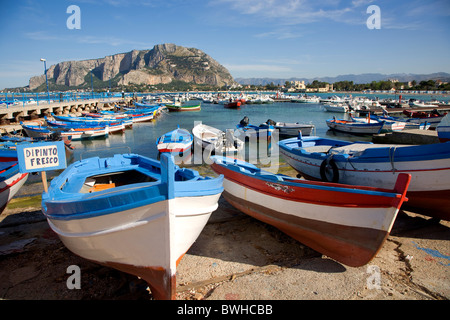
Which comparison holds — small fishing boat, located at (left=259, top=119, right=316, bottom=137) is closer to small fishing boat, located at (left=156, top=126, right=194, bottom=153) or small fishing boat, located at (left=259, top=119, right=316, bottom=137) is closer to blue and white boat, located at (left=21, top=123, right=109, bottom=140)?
small fishing boat, located at (left=156, top=126, right=194, bottom=153)

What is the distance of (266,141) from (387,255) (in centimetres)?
1878

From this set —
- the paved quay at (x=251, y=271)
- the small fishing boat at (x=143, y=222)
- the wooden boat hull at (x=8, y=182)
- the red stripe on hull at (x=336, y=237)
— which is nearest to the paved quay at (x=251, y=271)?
the paved quay at (x=251, y=271)

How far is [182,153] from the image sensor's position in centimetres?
1633

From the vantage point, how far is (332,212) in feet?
18.2

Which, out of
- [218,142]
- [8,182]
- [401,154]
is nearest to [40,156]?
[8,182]

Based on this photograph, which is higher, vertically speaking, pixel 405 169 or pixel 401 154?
pixel 401 154

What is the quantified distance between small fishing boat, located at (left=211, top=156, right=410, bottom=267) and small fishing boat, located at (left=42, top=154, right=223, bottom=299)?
182 cm

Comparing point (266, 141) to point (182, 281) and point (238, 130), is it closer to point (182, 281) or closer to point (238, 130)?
point (238, 130)

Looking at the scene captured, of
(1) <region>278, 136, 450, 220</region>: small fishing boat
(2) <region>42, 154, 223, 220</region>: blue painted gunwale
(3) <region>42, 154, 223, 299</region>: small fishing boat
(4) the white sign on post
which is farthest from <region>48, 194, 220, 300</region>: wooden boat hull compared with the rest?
(1) <region>278, 136, 450, 220</region>: small fishing boat

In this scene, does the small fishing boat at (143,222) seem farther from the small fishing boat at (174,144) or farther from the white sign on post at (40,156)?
the small fishing boat at (174,144)

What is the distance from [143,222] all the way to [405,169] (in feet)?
21.7

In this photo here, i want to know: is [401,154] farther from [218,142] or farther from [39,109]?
[39,109]
